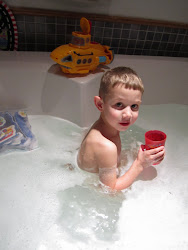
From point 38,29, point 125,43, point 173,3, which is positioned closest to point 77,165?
point 38,29

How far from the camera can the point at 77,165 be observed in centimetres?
104

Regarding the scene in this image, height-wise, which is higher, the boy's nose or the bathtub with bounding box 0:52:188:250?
the boy's nose

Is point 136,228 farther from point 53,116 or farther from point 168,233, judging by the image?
point 53,116

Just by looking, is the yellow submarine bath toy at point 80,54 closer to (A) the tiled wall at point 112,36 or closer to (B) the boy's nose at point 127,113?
(A) the tiled wall at point 112,36

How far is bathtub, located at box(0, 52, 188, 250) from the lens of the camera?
0.82 metres

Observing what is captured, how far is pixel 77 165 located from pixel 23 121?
37 centimetres

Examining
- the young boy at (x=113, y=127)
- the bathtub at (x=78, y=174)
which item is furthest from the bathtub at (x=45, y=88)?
the young boy at (x=113, y=127)

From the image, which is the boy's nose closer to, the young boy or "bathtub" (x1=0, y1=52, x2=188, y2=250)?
the young boy

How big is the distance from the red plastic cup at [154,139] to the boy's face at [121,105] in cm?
12

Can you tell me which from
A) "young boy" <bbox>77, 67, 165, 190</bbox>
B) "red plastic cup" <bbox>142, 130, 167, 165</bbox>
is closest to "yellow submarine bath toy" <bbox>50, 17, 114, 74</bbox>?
"young boy" <bbox>77, 67, 165, 190</bbox>

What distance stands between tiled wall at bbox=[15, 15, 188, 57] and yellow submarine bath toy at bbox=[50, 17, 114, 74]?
0.92 ft

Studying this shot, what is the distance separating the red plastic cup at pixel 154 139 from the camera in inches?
34.3

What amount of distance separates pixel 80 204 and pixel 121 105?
387 millimetres

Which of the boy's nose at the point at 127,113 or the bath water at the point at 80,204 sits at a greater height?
the boy's nose at the point at 127,113
